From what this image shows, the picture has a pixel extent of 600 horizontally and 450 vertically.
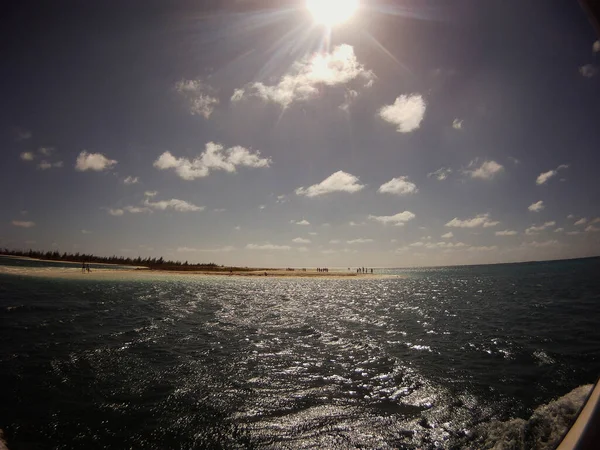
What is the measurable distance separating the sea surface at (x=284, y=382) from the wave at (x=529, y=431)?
4 centimetres

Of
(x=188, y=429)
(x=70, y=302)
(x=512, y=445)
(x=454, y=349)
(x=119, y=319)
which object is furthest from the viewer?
(x=70, y=302)

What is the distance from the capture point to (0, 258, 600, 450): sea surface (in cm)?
616

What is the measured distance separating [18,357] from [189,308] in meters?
13.6

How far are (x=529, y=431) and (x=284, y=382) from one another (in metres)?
6.94

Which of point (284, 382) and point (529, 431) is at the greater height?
point (529, 431)

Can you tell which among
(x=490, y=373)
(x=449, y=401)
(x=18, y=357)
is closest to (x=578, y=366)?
(x=490, y=373)

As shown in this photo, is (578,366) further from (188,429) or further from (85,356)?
(85,356)

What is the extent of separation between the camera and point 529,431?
6367 millimetres

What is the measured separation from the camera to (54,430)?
5.96 m

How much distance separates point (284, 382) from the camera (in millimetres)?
9070

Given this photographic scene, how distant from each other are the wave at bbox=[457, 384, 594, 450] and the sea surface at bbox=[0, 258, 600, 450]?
1.6 inches

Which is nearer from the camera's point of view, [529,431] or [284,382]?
[529,431]

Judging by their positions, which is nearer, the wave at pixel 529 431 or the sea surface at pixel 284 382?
the wave at pixel 529 431

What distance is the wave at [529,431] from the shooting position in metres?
5.92
